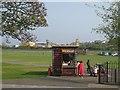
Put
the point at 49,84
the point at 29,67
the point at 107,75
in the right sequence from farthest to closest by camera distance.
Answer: the point at 29,67, the point at 107,75, the point at 49,84

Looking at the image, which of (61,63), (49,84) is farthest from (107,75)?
(61,63)

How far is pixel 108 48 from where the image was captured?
18.7m

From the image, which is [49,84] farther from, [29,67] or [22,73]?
[29,67]

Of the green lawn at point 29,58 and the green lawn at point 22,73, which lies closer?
the green lawn at point 22,73

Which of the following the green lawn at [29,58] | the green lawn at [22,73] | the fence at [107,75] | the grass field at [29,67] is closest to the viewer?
the fence at [107,75]

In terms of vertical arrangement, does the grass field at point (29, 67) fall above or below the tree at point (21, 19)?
below

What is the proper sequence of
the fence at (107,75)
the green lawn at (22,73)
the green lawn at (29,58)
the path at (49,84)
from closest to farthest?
1. the path at (49,84)
2. the fence at (107,75)
3. the green lawn at (22,73)
4. the green lawn at (29,58)

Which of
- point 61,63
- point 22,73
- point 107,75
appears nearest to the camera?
point 107,75

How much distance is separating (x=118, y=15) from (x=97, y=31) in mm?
1712

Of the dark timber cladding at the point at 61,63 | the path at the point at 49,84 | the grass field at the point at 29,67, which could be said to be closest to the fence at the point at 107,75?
the path at the point at 49,84

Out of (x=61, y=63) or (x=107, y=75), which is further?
(x=61, y=63)

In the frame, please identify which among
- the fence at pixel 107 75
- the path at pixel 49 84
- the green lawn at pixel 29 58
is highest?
the fence at pixel 107 75

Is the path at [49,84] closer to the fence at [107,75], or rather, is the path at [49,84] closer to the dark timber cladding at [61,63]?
the fence at [107,75]

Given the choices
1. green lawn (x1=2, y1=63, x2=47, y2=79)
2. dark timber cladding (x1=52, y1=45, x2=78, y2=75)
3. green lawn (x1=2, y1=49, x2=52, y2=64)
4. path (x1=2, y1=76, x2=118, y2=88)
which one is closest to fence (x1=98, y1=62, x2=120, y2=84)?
path (x1=2, y1=76, x2=118, y2=88)
